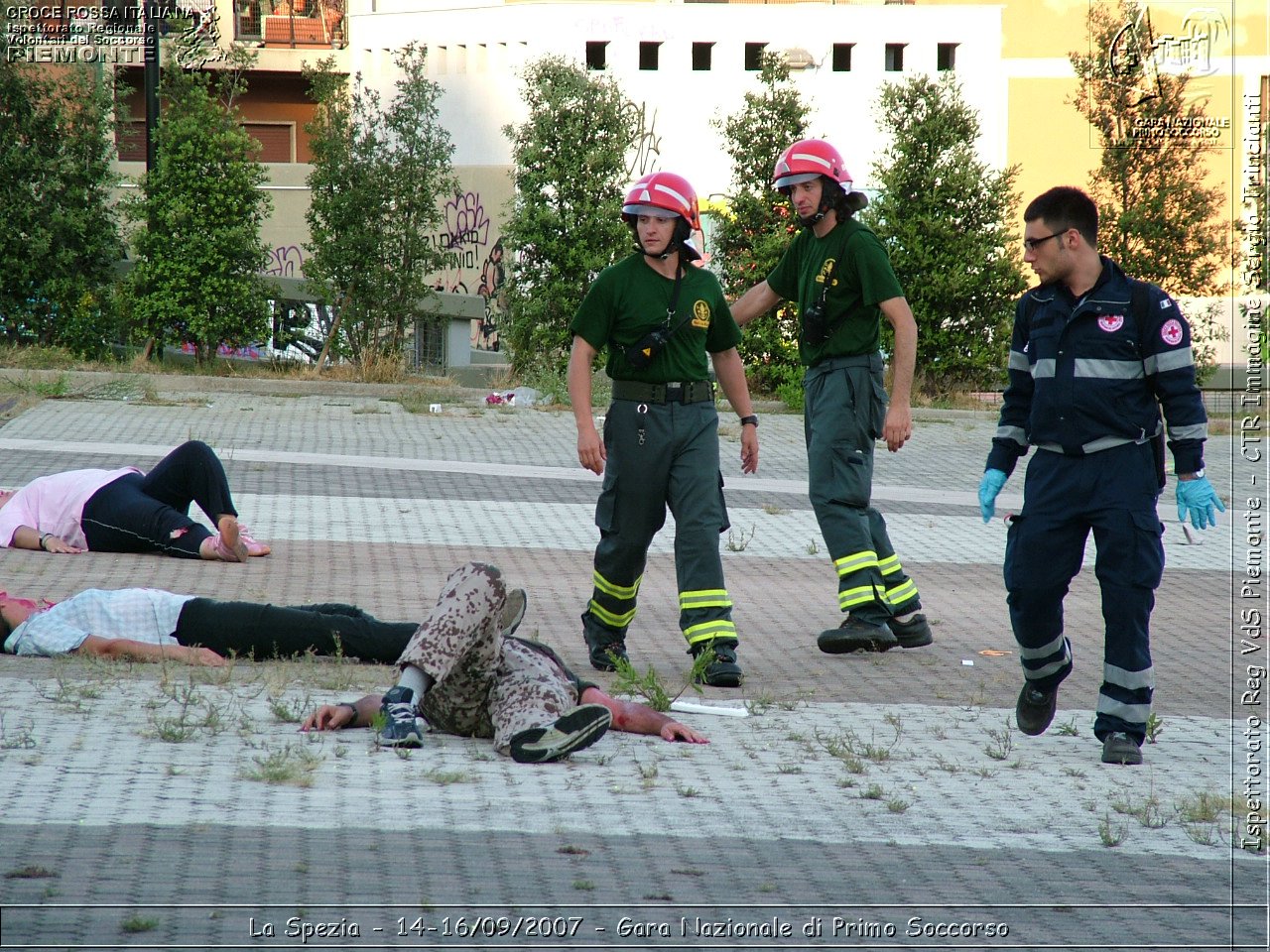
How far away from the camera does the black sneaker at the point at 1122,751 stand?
5281mm

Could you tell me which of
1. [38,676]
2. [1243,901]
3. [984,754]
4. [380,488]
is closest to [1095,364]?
[984,754]

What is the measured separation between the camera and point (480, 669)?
5.12 metres

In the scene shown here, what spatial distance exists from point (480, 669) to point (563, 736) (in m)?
0.40

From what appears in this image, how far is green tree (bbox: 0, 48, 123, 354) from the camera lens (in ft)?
66.6

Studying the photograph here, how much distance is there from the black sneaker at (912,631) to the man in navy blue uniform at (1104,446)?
1811 millimetres

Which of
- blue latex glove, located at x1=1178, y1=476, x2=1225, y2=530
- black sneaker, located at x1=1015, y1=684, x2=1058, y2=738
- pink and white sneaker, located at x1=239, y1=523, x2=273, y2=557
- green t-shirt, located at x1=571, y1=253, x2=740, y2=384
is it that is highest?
green t-shirt, located at x1=571, y1=253, x2=740, y2=384

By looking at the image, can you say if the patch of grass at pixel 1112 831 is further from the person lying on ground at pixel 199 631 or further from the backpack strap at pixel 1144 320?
the person lying on ground at pixel 199 631

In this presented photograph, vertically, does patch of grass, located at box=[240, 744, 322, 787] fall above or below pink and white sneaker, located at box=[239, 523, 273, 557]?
below

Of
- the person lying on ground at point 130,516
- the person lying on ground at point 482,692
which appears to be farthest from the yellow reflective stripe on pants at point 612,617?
the person lying on ground at point 130,516

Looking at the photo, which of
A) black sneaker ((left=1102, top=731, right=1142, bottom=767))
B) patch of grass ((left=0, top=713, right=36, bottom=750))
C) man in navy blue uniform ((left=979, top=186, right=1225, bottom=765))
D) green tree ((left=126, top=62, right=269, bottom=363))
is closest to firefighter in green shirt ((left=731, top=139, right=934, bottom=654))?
man in navy blue uniform ((left=979, top=186, right=1225, bottom=765))

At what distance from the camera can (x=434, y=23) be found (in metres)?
37.6

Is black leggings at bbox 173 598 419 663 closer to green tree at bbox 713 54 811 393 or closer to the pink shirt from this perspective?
the pink shirt

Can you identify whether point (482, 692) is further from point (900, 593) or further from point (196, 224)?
point (196, 224)

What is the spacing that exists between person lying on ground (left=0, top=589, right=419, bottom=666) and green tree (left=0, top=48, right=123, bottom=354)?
15.2 metres
